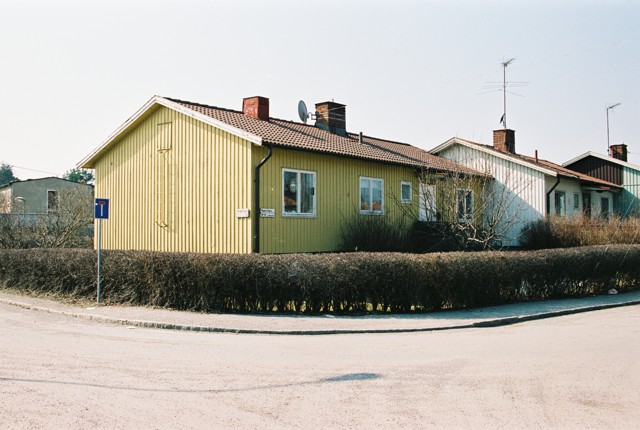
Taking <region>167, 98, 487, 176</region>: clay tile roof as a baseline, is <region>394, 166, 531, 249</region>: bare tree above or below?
below

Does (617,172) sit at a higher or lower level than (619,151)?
lower

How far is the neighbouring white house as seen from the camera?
27594mm

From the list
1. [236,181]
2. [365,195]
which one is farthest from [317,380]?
[365,195]

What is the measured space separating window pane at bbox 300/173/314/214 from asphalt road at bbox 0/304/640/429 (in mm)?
8363

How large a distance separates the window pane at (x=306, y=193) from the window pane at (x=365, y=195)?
8.66ft

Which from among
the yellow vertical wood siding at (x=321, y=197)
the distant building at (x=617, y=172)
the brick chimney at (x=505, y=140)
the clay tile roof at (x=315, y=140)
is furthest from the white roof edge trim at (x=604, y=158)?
the yellow vertical wood siding at (x=321, y=197)

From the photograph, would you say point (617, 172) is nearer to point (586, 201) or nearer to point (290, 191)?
point (586, 201)

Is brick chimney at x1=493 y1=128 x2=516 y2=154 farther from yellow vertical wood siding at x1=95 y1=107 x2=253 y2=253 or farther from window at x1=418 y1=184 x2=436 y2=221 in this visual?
yellow vertical wood siding at x1=95 y1=107 x2=253 y2=253

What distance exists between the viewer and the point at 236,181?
18094 millimetres

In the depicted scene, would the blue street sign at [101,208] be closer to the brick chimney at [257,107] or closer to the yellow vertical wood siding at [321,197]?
the yellow vertical wood siding at [321,197]

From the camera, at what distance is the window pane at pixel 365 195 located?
21.6m


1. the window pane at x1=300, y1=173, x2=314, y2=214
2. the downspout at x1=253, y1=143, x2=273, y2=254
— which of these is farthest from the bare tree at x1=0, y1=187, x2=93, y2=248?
the window pane at x1=300, y1=173, x2=314, y2=214

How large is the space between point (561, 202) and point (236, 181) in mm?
19255

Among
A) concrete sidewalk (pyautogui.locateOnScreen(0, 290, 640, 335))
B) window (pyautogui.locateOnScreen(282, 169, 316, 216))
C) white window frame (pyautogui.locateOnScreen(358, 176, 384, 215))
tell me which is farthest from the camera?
white window frame (pyautogui.locateOnScreen(358, 176, 384, 215))
